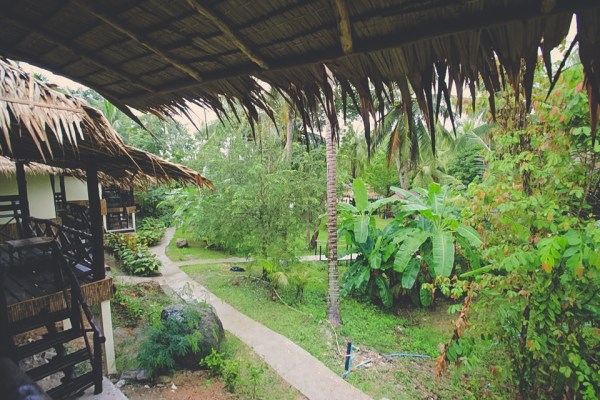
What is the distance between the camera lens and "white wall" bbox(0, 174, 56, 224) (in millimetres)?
7922

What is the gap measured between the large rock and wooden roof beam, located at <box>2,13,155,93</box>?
14.1 feet

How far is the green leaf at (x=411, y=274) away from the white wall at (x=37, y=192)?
9640 mm

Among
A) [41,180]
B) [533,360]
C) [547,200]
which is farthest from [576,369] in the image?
[41,180]

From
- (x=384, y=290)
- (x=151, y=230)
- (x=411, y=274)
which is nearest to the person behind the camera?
(x=411, y=274)

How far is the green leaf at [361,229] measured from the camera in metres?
7.53

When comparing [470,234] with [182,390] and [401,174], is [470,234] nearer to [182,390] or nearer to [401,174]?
[182,390]

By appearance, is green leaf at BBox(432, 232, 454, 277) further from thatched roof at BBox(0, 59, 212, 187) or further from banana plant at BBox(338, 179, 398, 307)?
thatched roof at BBox(0, 59, 212, 187)

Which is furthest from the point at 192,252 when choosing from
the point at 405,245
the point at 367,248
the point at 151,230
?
the point at 405,245

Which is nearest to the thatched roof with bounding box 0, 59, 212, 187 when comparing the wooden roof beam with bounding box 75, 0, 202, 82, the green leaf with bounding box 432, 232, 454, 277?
the wooden roof beam with bounding box 75, 0, 202, 82

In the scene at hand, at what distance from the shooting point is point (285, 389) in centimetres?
465

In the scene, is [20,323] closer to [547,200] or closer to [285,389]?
[285,389]

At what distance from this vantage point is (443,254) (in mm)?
6059

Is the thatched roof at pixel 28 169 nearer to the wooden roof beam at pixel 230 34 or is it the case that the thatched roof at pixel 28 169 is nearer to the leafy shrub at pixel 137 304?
the leafy shrub at pixel 137 304

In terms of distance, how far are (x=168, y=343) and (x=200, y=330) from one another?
0.55 meters
